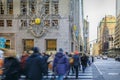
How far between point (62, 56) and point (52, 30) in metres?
52.3

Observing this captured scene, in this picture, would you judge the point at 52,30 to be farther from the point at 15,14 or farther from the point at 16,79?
the point at 16,79

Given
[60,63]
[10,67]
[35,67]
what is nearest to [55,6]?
[60,63]

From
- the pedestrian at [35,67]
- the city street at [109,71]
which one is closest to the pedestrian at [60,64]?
the pedestrian at [35,67]

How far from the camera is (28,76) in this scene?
11.7 m

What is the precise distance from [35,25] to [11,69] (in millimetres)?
58703

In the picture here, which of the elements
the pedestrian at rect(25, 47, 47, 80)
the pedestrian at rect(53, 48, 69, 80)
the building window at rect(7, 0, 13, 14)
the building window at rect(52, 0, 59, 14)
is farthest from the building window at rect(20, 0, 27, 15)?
the pedestrian at rect(25, 47, 47, 80)

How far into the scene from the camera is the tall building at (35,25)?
226ft

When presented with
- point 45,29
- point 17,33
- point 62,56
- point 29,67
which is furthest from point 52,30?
point 29,67

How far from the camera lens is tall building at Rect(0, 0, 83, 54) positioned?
226ft

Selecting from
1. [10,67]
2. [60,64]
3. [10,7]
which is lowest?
[60,64]

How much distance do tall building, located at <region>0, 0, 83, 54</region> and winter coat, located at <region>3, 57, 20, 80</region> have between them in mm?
57856

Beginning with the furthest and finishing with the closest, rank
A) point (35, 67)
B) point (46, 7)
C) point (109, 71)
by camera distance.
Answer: point (46, 7), point (109, 71), point (35, 67)

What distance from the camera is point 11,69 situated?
10.8 metres

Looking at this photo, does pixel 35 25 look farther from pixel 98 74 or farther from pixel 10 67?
pixel 10 67
